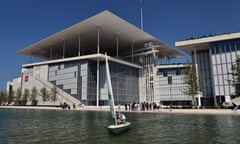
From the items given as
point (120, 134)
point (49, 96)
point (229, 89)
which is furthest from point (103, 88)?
point (120, 134)

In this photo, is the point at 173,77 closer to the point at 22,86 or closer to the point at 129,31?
the point at 129,31

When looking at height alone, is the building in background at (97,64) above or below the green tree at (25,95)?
above

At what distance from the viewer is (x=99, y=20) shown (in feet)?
177

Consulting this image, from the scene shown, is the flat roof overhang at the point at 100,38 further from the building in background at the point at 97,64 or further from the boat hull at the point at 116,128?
the boat hull at the point at 116,128

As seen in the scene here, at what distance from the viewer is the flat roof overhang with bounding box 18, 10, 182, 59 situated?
5564 centimetres

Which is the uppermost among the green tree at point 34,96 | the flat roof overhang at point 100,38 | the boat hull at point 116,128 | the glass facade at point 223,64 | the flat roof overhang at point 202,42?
the flat roof overhang at point 100,38

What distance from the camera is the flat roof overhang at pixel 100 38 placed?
55644 mm

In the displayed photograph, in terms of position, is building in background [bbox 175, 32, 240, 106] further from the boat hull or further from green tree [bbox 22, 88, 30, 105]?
green tree [bbox 22, 88, 30, 105]

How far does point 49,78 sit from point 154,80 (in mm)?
38514

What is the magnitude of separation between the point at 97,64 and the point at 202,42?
32279 millimetres

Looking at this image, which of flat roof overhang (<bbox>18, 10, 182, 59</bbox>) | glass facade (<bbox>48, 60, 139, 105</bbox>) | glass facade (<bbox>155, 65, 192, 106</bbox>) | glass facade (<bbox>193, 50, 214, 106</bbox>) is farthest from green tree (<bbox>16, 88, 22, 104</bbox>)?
glass facade (<bbox>193, 50, 214, 106</bbox>)

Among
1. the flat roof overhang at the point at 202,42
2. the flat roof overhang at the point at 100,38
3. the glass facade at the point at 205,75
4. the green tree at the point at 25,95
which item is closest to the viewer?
the flat roof overhang at the point at 202,42

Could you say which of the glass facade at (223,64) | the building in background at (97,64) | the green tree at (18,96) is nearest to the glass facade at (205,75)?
the glass facade at (223,64)

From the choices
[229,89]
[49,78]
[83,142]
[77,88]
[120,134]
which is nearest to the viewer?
[83,142]
